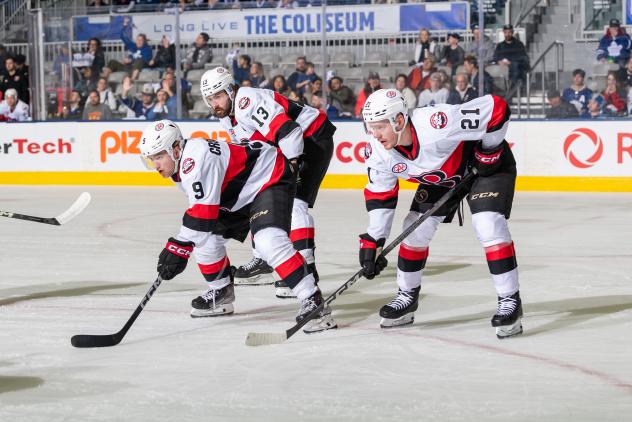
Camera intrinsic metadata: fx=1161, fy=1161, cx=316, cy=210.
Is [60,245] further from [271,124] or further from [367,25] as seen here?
[367,25]

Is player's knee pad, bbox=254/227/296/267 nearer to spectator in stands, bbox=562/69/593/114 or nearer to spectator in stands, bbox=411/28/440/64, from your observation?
spectator in stands, bbox=562/69/593/114

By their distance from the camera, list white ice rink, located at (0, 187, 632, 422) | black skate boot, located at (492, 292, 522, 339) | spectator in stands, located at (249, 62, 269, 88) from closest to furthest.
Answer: white ice rink, located at (0, 187, 632, 422) < black skate boot, located at (492, 292, 522, 339) < spectator in stands, located at (249, 62, 269, 88)

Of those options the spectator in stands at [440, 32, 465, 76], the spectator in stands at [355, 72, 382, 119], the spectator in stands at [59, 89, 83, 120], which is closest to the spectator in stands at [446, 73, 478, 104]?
the spectator in stands at [440, 32, 465, 76]

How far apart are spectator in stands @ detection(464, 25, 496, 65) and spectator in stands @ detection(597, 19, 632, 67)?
3.61 feet

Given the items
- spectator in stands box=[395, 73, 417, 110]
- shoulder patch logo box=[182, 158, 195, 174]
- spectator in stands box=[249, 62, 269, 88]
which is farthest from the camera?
spectator in stands box=[249, 62, 269, 88]

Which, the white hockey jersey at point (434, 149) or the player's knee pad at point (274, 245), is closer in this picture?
the white hockey jersey at point (434, 149)

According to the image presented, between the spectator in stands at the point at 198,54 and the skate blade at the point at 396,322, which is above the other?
the spectator in stands at the point at 198,54

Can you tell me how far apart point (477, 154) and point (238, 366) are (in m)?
1.42

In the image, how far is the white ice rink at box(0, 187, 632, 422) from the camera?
3.98 metres

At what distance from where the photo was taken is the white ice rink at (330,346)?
3.98m

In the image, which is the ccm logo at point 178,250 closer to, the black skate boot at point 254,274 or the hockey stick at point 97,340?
the hockey stick at point 97,340

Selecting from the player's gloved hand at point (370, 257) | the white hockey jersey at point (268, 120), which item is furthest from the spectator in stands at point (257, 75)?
the player's gloved hand at point (370, 257)

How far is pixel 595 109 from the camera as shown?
1177 centimetres

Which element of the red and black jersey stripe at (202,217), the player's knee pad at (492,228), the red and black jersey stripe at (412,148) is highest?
the red and black jersey stripe at (412,148)
